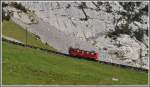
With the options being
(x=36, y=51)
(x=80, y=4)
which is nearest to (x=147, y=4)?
(x=80, y=4)

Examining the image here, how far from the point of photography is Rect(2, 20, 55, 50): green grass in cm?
5725

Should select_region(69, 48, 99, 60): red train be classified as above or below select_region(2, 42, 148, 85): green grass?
above

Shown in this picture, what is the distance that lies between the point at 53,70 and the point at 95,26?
1166 cm

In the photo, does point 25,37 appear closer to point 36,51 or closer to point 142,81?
point 36,51

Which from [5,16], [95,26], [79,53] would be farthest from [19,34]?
[95,26]

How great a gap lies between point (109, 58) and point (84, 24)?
623cm

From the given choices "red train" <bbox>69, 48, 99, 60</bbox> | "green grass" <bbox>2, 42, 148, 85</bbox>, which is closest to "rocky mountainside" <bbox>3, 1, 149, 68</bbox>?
"red train" <bbox>69, 48, 99, 60</bbox>

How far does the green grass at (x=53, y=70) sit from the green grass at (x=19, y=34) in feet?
4.19

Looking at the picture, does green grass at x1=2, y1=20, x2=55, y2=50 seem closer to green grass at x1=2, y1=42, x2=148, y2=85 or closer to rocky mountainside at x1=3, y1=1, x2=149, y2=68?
rocky mountainside at x1=3, y1=1, x2=149, y2=68

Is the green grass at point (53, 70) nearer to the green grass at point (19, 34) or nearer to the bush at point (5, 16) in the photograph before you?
the green grass at point (19, 34)

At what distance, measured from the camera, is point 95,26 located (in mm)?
61281

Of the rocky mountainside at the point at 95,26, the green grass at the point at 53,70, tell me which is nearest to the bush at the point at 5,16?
the rocky mountainside at the point at 95,26

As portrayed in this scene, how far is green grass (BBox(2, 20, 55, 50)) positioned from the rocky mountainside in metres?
0.77

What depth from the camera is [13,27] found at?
193 feet
